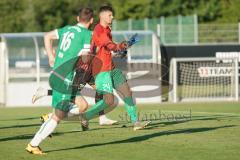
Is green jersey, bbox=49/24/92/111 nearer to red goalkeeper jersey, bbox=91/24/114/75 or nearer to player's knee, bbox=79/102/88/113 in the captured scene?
player's knee, bbox=79/102/88/113

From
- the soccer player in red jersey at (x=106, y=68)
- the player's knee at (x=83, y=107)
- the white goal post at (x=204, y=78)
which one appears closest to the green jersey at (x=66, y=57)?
the player's knee at (x=83, y=107)

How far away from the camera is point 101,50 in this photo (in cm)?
1495

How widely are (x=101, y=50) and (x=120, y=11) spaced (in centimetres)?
5298

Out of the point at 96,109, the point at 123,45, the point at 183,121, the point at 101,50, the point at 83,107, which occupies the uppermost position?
the point at 123,45

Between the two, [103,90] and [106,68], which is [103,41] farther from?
[103,90]

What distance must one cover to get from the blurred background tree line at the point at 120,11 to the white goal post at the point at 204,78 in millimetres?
35095

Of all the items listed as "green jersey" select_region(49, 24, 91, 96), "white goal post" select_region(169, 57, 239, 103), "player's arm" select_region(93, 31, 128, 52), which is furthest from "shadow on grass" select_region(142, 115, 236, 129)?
"white goal post" select_region(169, 57, 239, 103)

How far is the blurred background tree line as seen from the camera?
66750 mm

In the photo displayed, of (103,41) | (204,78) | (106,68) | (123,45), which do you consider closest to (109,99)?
(106,68)

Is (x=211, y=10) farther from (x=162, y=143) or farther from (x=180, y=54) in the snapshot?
(x=162, y=143)

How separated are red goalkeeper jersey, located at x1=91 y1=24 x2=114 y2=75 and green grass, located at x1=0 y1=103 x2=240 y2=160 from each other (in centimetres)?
117

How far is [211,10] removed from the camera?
220ft

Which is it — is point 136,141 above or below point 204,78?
above

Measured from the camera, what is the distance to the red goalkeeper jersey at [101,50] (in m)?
14.5
